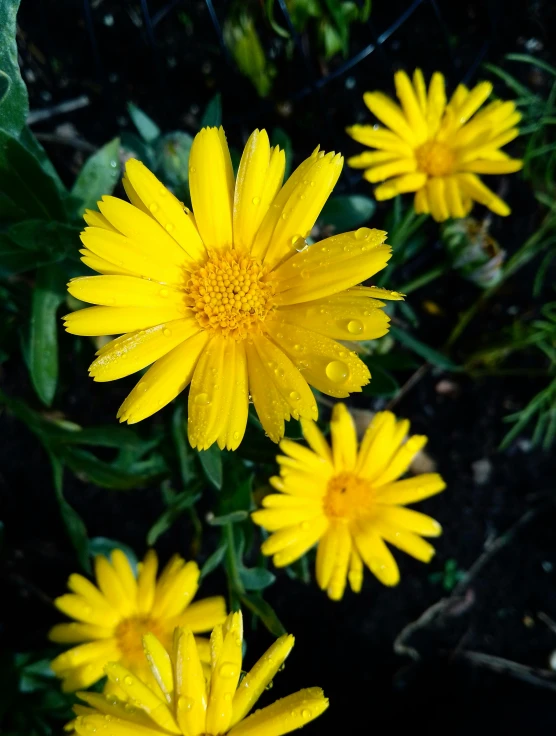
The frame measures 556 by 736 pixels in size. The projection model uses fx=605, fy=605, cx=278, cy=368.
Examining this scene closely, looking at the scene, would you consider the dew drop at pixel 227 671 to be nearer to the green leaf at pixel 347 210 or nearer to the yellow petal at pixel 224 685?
the yellow petal at pixel 224 685

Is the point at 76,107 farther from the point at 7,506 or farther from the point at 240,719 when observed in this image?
the point at 240,719

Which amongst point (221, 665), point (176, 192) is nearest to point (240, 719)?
point (221, 665)

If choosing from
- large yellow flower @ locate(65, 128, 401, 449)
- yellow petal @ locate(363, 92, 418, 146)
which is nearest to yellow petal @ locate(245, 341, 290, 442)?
large yellow flower @ locate(65, 128, 401, 449)

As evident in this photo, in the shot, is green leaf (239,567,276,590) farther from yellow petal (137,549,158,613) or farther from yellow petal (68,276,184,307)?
yellow petal (68,276,184,307)

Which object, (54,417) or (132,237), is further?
(54,417)

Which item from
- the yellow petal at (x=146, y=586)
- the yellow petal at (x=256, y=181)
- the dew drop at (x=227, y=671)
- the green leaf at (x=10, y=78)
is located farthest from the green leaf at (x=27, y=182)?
the dew drop at (x=227, y=671)
